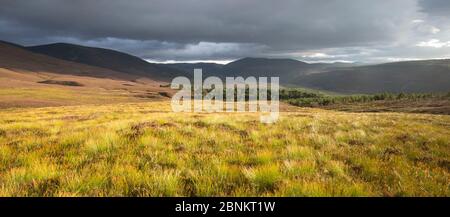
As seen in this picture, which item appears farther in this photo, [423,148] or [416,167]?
[423,148]

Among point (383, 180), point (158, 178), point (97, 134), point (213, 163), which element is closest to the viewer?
point (158, 178)

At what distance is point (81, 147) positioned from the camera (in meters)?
10.4

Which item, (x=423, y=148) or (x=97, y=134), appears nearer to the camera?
(x=423, y=148)

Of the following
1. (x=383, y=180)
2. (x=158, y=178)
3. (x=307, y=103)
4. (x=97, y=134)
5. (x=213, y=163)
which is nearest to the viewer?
(x=158, y=178)

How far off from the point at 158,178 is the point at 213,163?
1796 millimetres

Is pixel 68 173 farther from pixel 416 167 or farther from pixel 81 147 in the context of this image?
pixel 416 167

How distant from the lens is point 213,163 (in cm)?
830

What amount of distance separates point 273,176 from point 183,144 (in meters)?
4.50
